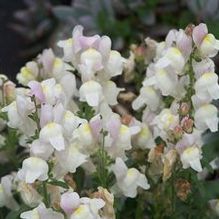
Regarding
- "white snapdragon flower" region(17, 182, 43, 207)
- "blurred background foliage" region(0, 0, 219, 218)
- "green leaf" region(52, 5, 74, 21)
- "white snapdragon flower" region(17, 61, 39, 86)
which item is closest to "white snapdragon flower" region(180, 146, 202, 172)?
"white snapdragon flower" region(17, 182, 43, 207)

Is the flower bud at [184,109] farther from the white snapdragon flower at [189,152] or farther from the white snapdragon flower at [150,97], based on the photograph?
the white snapdragon flower at [150,97]

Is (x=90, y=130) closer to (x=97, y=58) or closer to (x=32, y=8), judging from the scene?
(x=97, y=58)

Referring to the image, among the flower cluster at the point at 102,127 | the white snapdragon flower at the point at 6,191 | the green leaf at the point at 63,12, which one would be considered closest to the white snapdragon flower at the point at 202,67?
the flower cluster at the point at 102,127

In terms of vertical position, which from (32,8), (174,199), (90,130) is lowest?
(32,8)

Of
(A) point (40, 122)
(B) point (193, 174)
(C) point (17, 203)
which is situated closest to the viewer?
(A) point (40, 122)

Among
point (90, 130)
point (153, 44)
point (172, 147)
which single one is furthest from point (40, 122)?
point (153, 44)

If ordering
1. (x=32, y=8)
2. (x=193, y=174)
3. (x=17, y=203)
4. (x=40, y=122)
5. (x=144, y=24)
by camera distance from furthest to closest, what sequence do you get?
(x=32, y=8)
(x=144, y=24)
(x=17, y=203)
(x=193, y=174)
(x=40, y=122)

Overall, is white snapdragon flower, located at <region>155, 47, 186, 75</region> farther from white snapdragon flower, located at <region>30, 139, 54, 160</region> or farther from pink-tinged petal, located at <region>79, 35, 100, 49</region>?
white snapdragon flower, located at <region>30, 139, 54, 160</region>
